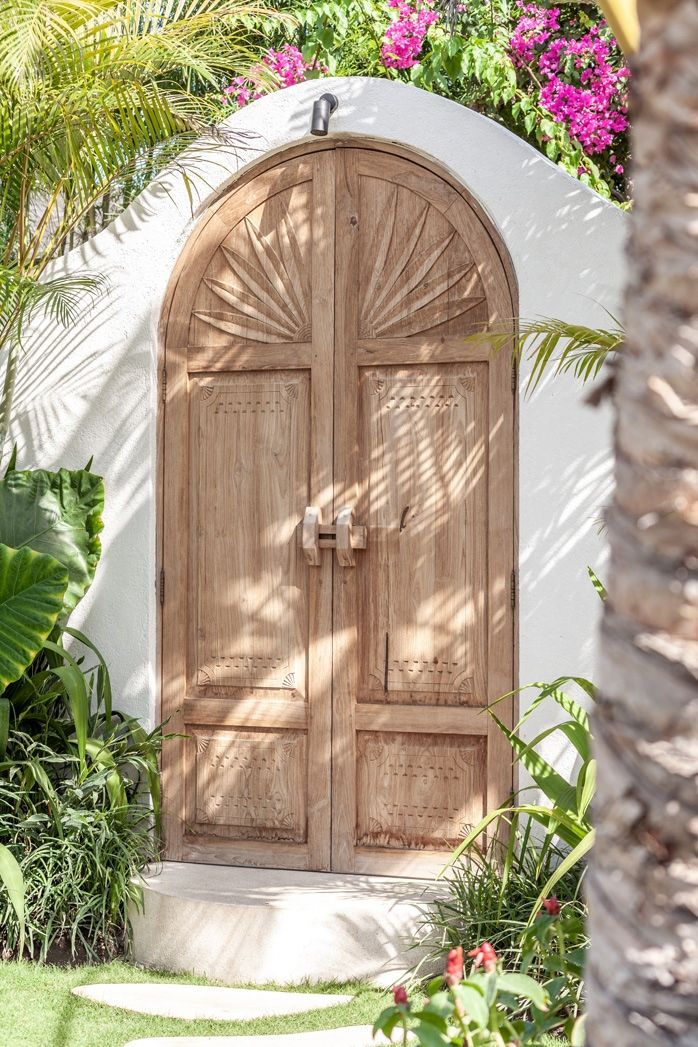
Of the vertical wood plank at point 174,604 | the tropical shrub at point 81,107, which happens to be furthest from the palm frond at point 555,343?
the tropical shrub at point 81,107

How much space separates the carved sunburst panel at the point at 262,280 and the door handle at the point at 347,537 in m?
0.77

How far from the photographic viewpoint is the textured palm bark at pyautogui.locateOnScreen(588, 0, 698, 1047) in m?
1.09

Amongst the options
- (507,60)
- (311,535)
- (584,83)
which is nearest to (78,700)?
(311,535)

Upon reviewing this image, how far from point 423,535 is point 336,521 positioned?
346mm

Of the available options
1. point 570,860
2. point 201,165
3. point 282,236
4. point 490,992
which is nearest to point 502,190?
point 282,236

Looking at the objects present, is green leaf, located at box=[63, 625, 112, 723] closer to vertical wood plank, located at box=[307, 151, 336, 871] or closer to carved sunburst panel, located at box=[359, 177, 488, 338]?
vertical wood plank, located at box=[307, 151, 336, 871]

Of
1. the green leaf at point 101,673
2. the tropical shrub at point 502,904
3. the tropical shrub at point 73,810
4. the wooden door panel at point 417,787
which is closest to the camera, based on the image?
the tropical shrub at point 502,904

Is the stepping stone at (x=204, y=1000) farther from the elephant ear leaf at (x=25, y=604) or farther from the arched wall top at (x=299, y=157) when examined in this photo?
the arched wall top at (x=299, y=157)

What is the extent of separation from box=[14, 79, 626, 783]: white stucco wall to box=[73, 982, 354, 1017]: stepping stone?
1159 mm

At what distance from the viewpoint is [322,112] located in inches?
169

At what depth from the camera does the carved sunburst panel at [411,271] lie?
4.24 metres

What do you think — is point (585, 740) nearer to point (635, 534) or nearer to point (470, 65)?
point (635, 534)

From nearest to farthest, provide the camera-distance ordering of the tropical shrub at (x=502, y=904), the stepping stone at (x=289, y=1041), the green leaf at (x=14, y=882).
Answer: the stepping stone at (x=289, y=1041) → the tropical shrub at (x=502, y=904) → the green leaf at (x=14, y=882)

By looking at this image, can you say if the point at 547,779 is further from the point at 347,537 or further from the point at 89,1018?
the point at 89,1018
